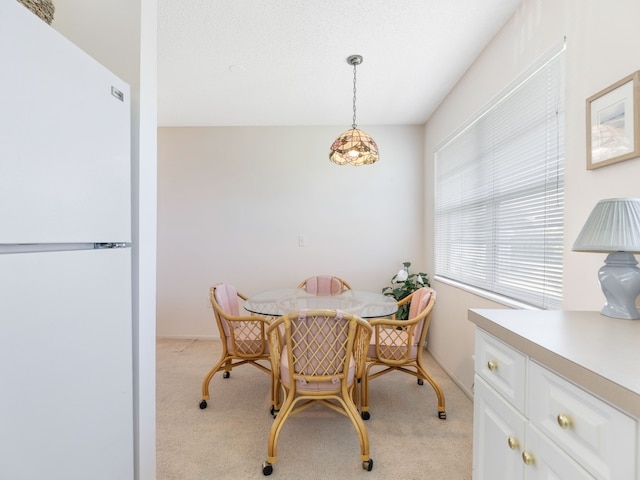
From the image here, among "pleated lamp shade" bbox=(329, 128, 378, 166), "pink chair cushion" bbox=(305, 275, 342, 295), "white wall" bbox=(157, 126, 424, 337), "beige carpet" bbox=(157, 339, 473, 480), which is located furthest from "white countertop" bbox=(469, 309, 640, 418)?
"white wall" bbox=(157, 126, 424, 337)

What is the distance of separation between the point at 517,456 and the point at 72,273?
1.38 metres

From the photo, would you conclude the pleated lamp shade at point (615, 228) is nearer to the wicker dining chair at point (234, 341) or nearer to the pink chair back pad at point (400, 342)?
the pink chair back pad at point (400, 342)

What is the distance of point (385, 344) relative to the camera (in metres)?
2.10

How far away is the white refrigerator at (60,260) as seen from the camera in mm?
684

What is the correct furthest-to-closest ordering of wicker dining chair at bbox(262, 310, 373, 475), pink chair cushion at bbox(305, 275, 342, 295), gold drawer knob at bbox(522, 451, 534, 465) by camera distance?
pink chair cushion at bbox(305, 275, 342, 295) → wicker dining chair at bbox(262, 310, 373, 475) → gold drawer knob at bbox(522, 451, 534, 465)

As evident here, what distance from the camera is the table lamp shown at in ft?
2.92

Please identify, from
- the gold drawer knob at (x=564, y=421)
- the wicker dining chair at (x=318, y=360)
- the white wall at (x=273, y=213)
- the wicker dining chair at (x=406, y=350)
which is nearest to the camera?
the gold drawer knob at (x=564, y=421)

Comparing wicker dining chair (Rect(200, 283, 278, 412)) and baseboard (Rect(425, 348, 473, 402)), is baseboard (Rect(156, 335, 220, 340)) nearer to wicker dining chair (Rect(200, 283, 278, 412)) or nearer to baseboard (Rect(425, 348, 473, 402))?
wicker dining chair (Rect(200, 283, 278, 412))

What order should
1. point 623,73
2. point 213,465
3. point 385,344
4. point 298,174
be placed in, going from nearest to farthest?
point 623,73 → point 213,465 → point 385,344 → point 298,174

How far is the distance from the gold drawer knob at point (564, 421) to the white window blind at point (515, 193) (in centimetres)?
107

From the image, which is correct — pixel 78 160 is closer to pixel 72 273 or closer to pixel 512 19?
pixel 72 273

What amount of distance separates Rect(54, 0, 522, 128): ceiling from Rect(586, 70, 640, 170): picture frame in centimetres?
100

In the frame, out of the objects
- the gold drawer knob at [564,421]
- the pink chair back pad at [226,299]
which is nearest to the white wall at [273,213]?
the pink chair back pad at [226,299]

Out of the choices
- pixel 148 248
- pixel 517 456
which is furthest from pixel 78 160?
pixel 517 456
